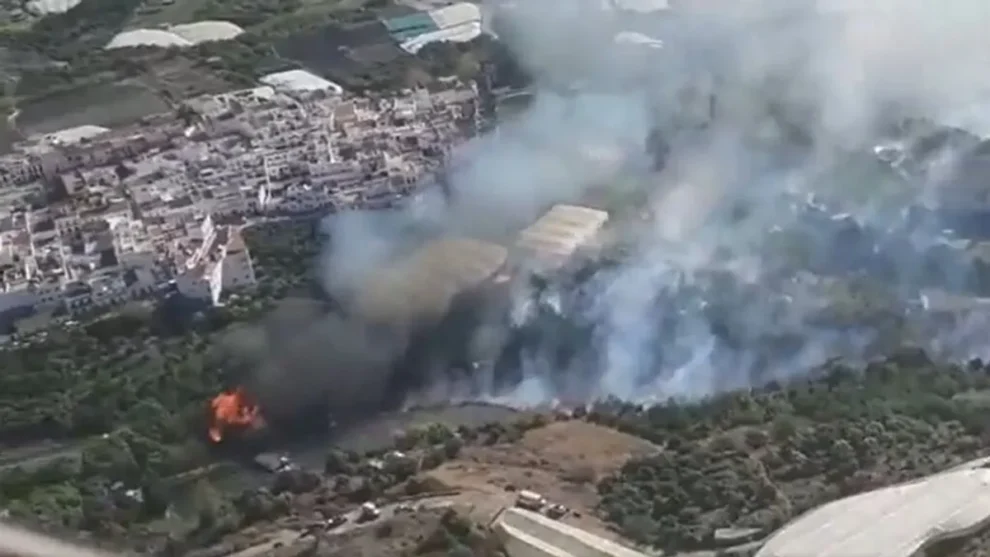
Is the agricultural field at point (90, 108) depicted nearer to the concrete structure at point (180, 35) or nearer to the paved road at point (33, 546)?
the concrete structure at point (180, 35)

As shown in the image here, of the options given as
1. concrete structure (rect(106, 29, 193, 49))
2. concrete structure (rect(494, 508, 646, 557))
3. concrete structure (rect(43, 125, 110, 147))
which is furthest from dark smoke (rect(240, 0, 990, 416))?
concrete structure (rect(106, 29, 193, 49))

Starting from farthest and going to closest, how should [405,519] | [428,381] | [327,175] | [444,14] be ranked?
1. [444,14]
2. [327,175]
3. [428,381]
4. [405,519]

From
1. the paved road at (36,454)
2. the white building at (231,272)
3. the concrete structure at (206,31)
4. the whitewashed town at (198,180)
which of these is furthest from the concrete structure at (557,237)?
the concrete structure at (206,31)

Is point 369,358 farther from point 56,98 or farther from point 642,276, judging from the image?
point 56,98

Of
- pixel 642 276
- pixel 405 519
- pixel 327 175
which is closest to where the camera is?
pixel 405 519

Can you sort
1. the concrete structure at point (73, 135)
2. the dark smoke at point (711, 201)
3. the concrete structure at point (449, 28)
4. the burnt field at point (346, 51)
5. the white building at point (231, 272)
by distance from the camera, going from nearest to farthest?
the dark smoke at point (711, 201)
the white building at point (231, 272)
the concrete structure at point (73, 135)
the burnt field at point (346, 51)
the concrete structure at point (449, 28)

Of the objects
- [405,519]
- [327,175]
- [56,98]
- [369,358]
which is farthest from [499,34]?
[405,519]
